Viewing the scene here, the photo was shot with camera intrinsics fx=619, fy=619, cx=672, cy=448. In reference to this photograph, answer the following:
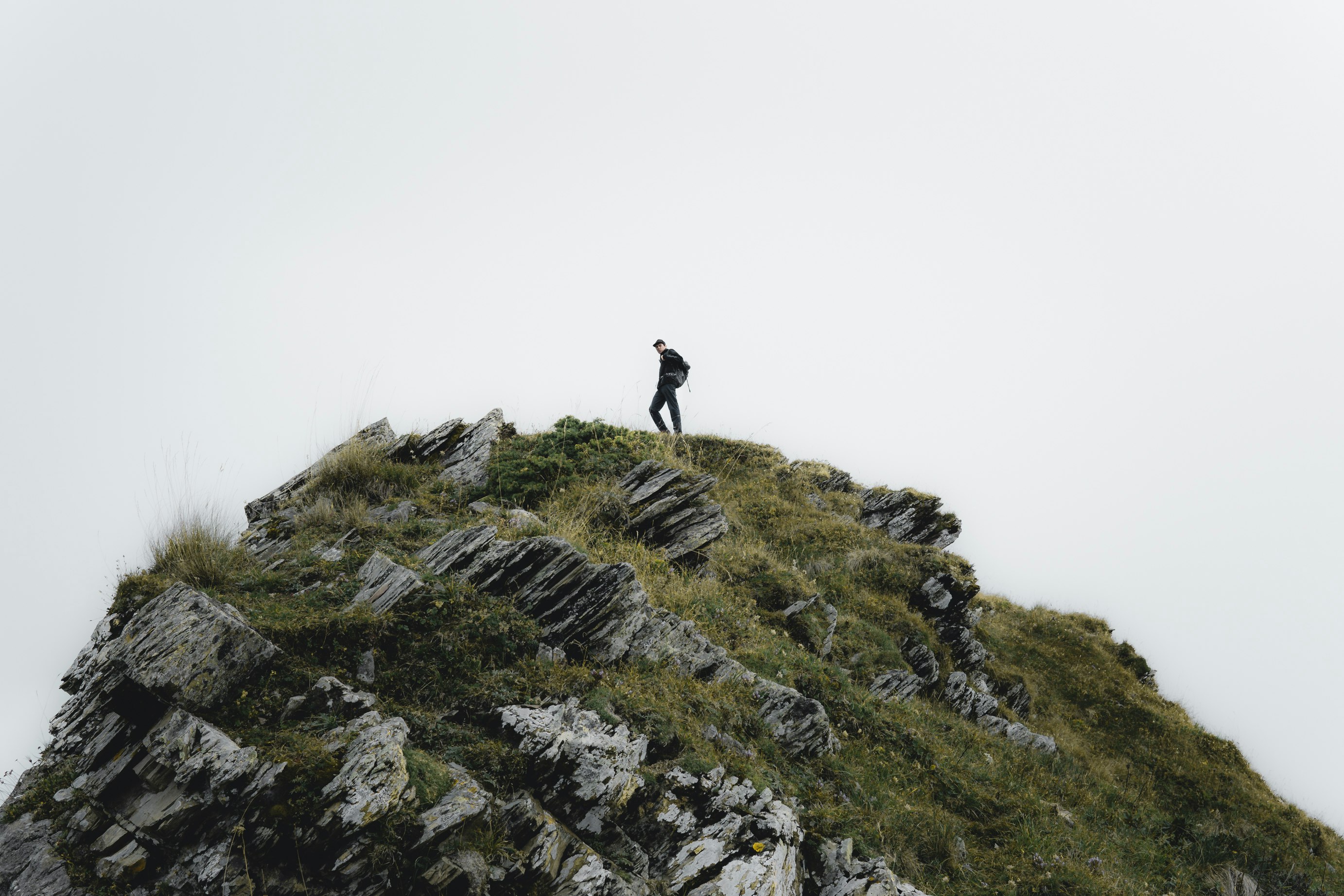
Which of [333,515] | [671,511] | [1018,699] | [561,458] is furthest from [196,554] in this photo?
[1018,699]

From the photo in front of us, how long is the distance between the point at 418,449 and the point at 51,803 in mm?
9813

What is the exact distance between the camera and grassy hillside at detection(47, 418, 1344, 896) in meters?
6.52

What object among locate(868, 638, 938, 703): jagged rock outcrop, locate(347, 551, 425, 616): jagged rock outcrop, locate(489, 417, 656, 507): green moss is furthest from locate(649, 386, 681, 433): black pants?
locate(347, 551, 425, 616): jagged rock outcrop

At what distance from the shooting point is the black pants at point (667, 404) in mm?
19375

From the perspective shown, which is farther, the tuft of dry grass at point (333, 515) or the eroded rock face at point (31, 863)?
the tuft of dry grass at point (333, 515)

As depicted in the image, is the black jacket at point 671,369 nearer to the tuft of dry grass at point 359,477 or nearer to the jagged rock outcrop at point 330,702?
the tuft of dry grass at point 359,477

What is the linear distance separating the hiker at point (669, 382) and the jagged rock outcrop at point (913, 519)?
8514mm

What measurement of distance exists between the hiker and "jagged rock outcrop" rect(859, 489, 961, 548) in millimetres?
8514

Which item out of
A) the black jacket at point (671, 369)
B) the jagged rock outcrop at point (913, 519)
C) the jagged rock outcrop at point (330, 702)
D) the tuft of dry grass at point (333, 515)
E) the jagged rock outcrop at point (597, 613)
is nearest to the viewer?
the jagged rock outcrop at point (330, 702)

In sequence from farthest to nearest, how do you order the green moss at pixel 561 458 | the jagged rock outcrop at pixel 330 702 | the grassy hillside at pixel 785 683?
the green moss at pixel 561 458, the grassy hillside at pixel 785 683, the jagged rock outcrop at pixel 330 702

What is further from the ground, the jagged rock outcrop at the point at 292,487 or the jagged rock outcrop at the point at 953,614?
the jagged rock outcrop at the point at 292,487

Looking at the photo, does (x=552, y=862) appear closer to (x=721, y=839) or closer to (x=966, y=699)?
(x=721, y=839)

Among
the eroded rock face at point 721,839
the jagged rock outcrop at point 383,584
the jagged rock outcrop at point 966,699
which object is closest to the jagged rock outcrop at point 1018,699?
the jagged rock outcrop at point 966,699

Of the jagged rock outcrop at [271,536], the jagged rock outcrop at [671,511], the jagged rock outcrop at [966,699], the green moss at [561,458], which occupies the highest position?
the green moss at [561,458]
